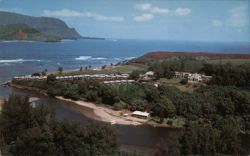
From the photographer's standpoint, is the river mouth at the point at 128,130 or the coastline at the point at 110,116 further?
the coastline at the point at 110,116

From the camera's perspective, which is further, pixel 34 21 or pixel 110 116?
pixel 34 21

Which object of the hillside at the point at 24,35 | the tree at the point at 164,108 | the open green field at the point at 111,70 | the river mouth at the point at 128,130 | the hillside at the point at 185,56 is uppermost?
the hillside at the point at 24,35

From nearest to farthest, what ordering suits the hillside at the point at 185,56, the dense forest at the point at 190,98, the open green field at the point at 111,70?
the dense forest at the point at 190,98 < the open green field at the point at 111,70 < the hillside at the point at 185,56

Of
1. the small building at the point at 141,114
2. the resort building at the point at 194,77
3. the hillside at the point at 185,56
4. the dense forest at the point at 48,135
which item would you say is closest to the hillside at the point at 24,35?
the hillside at the point at 185,56

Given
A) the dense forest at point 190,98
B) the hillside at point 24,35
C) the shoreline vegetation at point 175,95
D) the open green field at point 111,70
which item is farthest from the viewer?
the hillside at point 24,35

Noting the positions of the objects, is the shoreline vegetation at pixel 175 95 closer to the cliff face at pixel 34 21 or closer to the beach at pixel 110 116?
the beach at pixel 110 116

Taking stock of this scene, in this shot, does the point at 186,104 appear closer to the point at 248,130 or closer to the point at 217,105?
the point at 217,105

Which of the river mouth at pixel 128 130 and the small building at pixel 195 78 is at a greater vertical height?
the small building at pixel 195 78

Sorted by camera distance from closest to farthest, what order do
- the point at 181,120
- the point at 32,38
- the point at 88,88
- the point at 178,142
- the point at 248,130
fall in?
the point at 178,142
the point at 248,130
the point at 181,120
the point at 88,88
the point at 32,38

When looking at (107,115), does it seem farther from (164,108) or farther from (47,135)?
(47,135)

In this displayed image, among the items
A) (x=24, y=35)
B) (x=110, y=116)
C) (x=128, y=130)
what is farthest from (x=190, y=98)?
(x=24, y=35)

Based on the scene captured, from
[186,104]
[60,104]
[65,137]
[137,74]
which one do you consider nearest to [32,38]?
[137,74]
